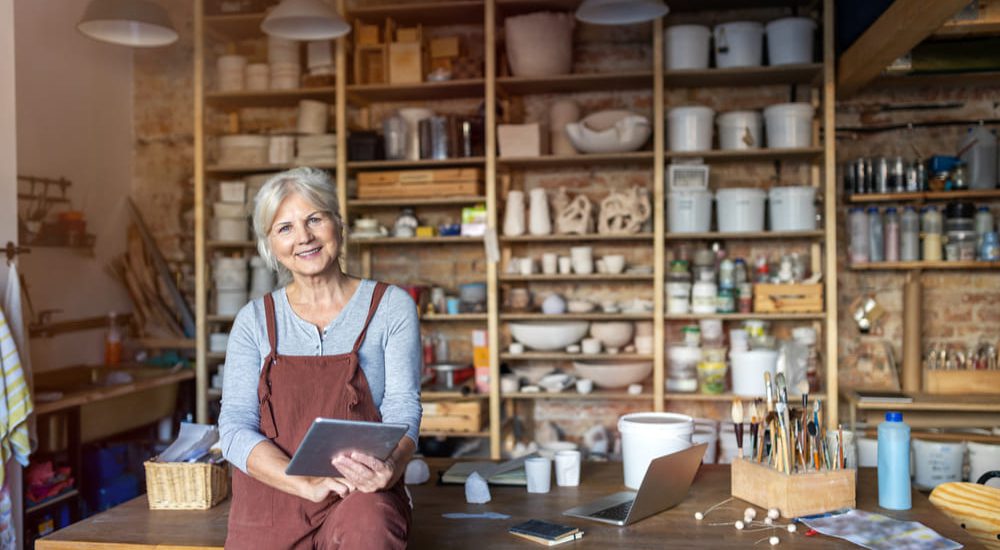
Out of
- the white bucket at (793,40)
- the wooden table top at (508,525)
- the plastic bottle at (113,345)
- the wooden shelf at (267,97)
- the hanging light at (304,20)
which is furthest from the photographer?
the plastic bottle at (113,345)

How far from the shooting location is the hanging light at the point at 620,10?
3.84 meters

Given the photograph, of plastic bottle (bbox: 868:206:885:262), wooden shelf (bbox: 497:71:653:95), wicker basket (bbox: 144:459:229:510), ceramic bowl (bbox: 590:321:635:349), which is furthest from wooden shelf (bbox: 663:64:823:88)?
wicker basket (bbox: 144:459:229:510)

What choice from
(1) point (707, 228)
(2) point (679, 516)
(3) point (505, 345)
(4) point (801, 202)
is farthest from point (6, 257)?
(4) point (801, 202)

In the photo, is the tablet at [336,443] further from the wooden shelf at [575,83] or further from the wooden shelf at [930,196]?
the wooden shelf at [930,196]

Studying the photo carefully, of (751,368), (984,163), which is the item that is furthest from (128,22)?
(984,163)

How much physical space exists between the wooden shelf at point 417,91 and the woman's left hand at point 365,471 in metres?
3.46

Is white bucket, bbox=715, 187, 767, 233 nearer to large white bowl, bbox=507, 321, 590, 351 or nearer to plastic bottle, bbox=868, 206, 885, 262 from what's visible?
plastic bottle, bbox=868, 206, 885, 262

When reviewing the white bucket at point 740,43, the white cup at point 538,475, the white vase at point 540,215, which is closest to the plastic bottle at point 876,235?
the white bucket at point 740,43

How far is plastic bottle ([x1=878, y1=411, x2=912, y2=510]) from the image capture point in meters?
2.38

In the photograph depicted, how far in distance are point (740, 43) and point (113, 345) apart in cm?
418

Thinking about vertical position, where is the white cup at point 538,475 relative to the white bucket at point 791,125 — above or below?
below

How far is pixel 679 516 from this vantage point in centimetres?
234

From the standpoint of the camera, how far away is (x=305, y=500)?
2.05m

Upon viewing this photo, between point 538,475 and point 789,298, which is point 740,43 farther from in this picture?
point 538,475
